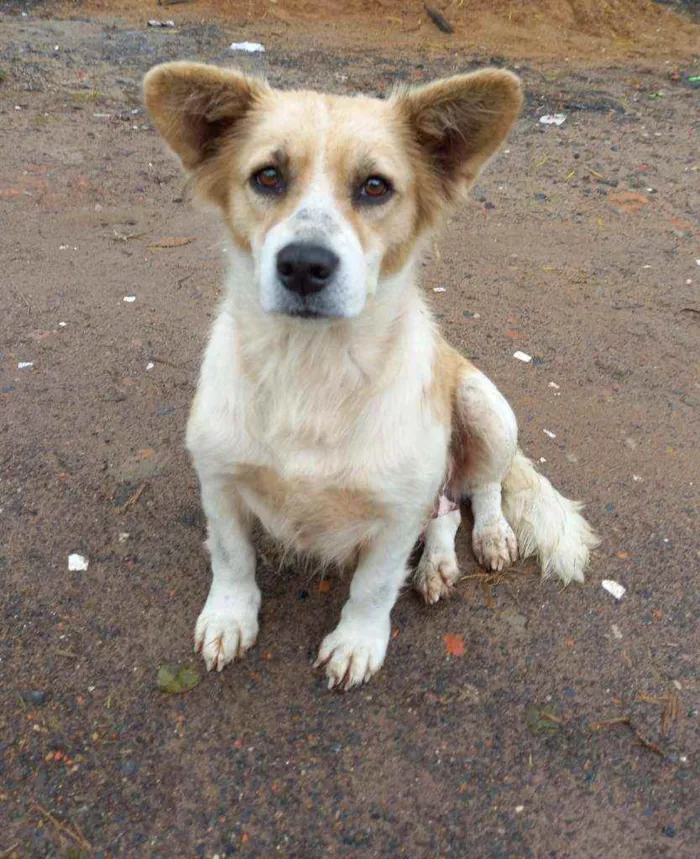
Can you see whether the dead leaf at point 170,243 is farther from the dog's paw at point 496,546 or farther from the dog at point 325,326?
the dog's paw at point 496,546

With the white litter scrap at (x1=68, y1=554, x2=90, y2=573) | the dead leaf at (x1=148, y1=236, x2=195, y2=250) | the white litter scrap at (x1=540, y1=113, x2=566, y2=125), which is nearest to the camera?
the white litter scrap at (x1=68, y1=554, x2=90, y2=573)

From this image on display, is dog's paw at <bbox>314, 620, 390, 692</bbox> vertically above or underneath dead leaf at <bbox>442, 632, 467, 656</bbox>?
above

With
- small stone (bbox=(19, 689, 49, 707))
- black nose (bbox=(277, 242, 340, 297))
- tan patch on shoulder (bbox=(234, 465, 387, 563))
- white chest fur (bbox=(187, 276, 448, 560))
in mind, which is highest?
black nose (bbox=(277, 242, 340, 297))

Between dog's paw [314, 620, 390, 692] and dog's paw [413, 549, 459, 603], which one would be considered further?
dog's paw [413, 549, 459, 603]

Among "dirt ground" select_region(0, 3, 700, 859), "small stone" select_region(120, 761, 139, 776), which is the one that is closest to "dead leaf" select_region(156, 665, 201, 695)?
"dirt ground" select_region(0, 3, 700, 859)

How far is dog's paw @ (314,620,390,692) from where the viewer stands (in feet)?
8.76

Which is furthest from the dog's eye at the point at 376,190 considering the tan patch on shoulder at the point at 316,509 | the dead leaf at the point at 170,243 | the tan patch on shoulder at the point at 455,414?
the dead leaf at the point at 170,243

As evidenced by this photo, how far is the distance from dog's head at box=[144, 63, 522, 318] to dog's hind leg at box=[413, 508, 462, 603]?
126cm

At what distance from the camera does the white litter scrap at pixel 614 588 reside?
3.10m

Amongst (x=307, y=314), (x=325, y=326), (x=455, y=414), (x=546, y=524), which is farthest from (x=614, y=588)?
(x=307, y=314)

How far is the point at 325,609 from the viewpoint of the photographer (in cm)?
300

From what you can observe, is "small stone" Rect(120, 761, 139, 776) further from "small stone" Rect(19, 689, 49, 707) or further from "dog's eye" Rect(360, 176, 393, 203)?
"dog's eye" Rect(360, 176, 393, 203)

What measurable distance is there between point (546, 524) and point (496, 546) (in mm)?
243

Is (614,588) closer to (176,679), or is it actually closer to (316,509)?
(316,509)
